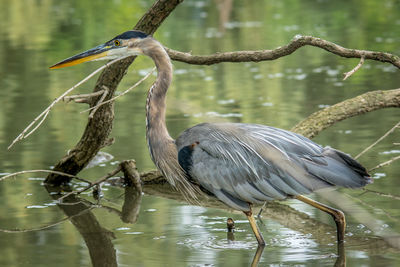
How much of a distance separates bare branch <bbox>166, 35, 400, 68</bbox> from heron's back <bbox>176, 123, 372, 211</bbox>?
0.74 metres

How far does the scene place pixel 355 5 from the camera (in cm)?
2167

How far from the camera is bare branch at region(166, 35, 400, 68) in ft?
21.5

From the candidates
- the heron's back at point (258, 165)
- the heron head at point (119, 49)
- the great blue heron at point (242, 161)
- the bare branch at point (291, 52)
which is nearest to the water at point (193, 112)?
the great blue heron at point (242, 161)

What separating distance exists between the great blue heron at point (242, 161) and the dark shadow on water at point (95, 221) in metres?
0.76

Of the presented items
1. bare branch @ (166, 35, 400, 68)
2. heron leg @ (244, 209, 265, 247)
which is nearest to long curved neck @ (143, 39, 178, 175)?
heron leg @ (244, 209, 265, 247)

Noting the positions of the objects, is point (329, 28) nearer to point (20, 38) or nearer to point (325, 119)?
point (20, 38)

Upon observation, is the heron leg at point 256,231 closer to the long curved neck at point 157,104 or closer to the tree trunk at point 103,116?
the long curved neck at point 157,104

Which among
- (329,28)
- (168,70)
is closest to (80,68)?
(329,28)

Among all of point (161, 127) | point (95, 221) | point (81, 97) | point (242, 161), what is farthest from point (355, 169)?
point (95, 221)

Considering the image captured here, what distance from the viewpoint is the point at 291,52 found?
6.82 m

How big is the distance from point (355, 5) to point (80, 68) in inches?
345

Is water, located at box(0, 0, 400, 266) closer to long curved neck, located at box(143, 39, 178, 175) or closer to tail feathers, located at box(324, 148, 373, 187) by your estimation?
long curved neck, located at box(143, 39, 178, 175)

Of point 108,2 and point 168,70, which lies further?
point 108,2

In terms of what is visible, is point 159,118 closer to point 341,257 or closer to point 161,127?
point 161,127
